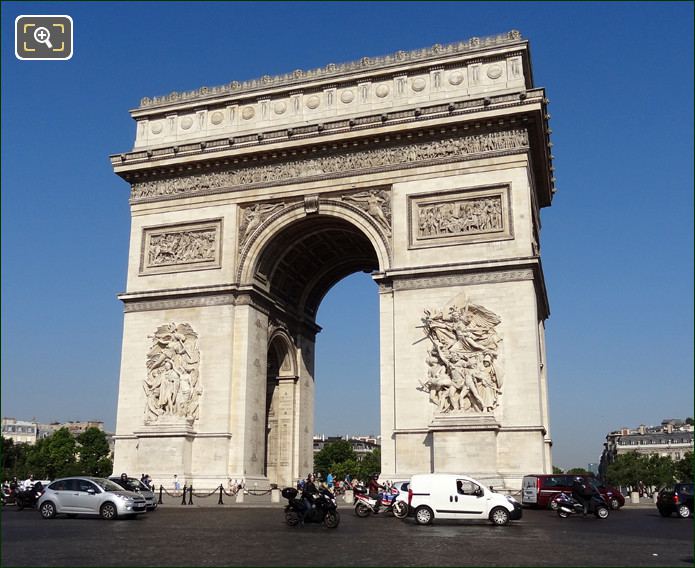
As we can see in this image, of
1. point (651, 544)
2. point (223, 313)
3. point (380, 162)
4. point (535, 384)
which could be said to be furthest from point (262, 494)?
point (651, 544)

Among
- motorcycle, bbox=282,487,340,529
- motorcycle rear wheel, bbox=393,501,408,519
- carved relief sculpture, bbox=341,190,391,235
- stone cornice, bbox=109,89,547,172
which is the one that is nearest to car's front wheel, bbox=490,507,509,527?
motorcycle rear wheel, bbox=393,501,408,519

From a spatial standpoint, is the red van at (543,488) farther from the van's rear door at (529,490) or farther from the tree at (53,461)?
the tree at (53,461)

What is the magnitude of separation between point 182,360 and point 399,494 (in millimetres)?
12201

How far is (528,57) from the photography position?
2989 centimetres

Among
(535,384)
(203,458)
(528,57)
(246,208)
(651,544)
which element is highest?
(528,57)

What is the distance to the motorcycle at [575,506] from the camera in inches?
891

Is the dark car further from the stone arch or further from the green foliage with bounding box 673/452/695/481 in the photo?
the green foliage with bounding box 673/452/695/481

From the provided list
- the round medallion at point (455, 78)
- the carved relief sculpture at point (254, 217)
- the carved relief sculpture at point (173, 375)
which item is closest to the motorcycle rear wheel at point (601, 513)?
the carved relief sculpture at point (173, 375)

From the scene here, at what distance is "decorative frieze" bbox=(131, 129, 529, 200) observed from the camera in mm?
28578

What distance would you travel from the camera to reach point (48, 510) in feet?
68.7

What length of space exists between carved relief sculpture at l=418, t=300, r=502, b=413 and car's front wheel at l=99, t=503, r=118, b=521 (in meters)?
11.4

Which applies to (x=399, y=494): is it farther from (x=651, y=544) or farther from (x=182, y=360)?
(x=182, y=360)

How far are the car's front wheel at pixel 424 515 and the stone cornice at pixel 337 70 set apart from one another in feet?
59.0

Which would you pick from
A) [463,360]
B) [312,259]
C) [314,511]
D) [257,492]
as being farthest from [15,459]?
A: [314,511]
